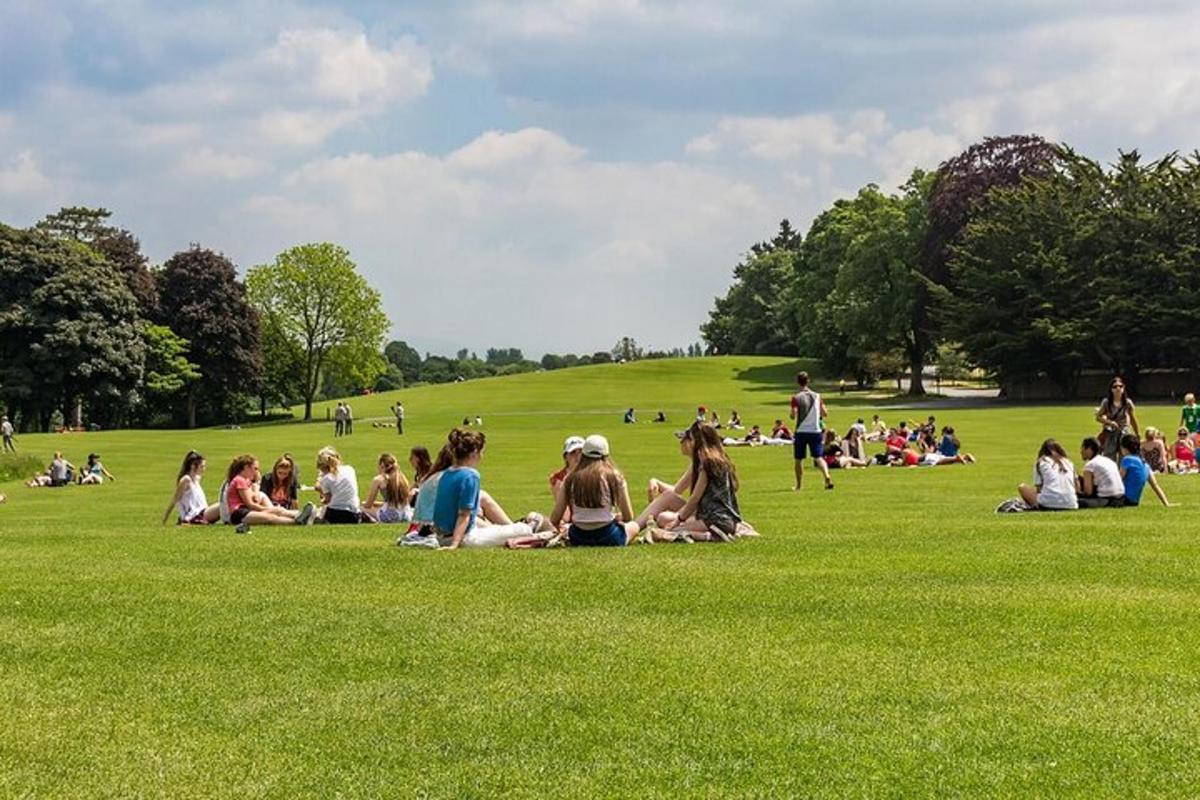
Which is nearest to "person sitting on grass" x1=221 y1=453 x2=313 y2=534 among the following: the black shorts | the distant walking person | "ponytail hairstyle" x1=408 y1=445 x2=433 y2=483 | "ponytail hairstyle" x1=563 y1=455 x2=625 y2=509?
"ponytail hairstyle" x1=408 y1=445 x2=433 y2=483

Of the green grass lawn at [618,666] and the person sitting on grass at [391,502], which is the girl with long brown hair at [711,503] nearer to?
the green grass lawn at [618,666]

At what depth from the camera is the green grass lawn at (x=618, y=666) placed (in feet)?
18.2

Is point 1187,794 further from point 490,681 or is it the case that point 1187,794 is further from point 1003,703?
point 490,681

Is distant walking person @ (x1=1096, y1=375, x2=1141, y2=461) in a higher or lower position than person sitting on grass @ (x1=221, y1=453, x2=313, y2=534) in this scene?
higher

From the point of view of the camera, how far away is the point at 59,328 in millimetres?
66438

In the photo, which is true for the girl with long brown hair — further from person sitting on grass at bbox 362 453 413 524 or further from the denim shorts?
person sitting on grass at bbox 362 453 413 524

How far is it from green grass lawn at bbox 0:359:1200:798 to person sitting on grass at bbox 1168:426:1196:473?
13.5m

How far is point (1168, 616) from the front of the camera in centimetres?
832

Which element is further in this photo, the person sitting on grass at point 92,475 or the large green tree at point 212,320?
the large green tree at point 212,320

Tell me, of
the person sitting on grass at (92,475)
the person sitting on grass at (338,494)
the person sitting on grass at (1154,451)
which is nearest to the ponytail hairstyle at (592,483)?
the person sitting on grass at (338,494)

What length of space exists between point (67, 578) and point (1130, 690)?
939 cm

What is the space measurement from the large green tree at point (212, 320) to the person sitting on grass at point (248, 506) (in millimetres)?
64954

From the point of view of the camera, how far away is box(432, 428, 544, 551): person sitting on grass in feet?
43.3

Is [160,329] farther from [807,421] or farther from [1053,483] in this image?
[1053,483]
